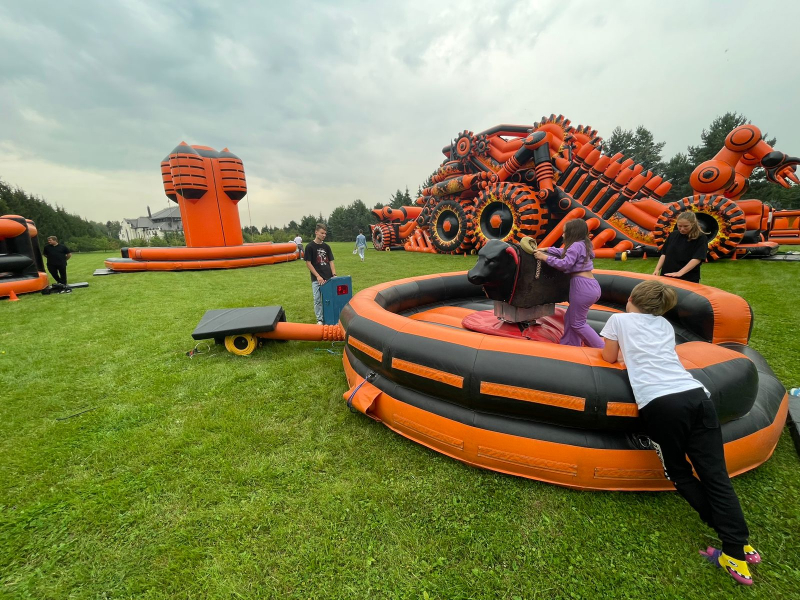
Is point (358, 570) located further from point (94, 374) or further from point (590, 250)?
point (94, 374)

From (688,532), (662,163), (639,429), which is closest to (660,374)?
(639,429)

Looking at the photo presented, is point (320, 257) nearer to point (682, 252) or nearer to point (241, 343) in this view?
point (241, 343)

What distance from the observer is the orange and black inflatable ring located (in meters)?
1.87

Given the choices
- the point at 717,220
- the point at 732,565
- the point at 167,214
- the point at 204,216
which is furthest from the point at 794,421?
the point at 167,214

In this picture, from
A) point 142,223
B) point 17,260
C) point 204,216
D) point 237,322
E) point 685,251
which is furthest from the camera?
point 142,223

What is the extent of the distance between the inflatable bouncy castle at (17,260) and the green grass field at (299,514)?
6.96m

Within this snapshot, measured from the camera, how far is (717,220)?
819 centimetres

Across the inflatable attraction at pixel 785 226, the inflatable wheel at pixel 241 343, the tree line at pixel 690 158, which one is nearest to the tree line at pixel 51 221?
the inflatable wheel at pixel 241 343

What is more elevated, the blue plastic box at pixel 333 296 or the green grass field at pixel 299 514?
the blue plastic box at pixel 333 296

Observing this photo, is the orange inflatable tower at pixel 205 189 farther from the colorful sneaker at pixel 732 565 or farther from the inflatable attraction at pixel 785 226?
the inflatable attraction at pixel 785 226

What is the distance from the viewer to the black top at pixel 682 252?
3.40 m

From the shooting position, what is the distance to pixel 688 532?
1.67m

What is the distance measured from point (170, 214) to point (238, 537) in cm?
6471

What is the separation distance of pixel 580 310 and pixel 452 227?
11.8m
